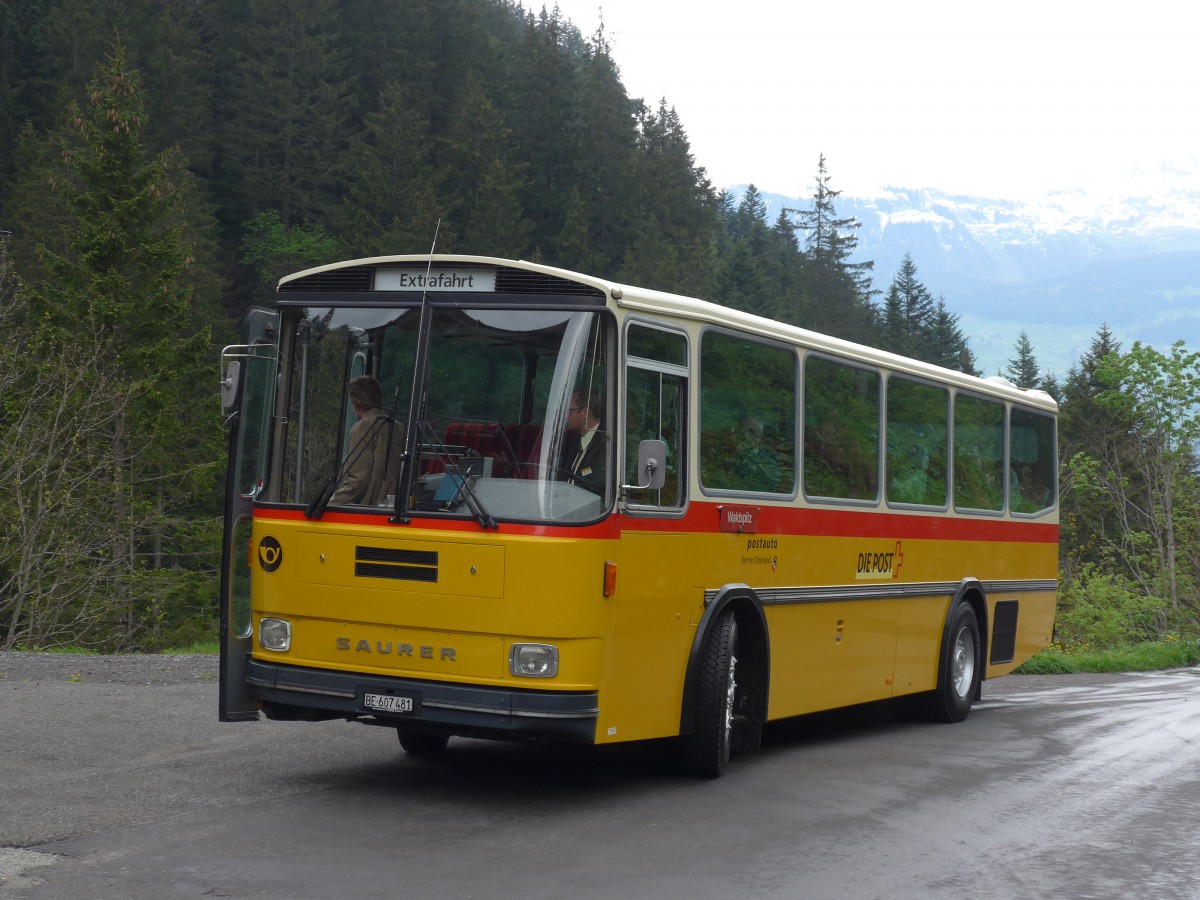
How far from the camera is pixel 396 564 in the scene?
839cm

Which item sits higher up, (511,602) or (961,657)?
(511,602)

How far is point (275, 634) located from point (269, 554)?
0.46m

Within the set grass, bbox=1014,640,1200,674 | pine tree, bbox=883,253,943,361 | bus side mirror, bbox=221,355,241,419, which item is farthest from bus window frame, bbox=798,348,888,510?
pine tree, bbox=883,253,943,361

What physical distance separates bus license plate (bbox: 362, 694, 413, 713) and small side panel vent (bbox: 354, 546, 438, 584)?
64 centimetres

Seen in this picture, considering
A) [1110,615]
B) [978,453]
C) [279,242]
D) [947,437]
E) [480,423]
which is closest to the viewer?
[480,423]

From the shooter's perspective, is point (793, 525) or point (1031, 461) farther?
point (1031, 461)

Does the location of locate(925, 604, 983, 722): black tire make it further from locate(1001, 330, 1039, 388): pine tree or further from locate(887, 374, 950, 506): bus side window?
locate(1001, 330, 1039, 388): pine tree

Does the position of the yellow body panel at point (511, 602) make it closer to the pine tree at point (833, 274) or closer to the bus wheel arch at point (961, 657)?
the bus wheel arch at point (961, 657)

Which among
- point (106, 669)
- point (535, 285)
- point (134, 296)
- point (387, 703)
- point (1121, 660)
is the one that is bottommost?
point (1121, 660)

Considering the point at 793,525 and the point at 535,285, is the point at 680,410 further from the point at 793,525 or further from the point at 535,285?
the point at 793,525

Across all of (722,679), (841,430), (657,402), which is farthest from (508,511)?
(841,430)

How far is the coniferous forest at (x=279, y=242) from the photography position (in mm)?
27391

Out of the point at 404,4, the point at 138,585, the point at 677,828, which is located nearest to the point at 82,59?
the point at 404,4

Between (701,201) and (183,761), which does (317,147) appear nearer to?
(701,201)
